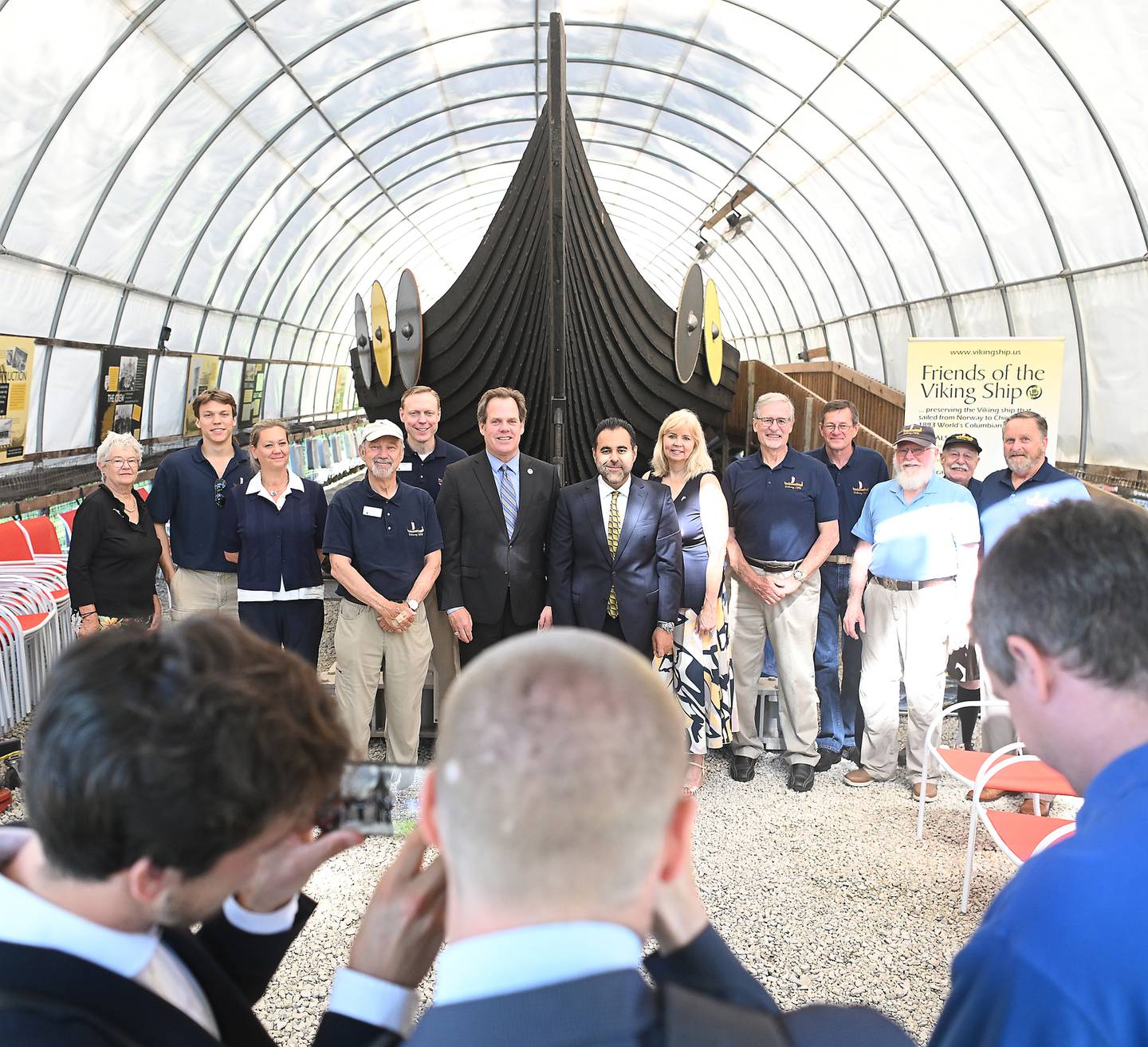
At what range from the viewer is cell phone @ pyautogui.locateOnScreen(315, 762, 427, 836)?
37.3 inches

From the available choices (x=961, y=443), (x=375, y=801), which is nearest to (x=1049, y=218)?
(x=961, y=443)

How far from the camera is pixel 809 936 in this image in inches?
119

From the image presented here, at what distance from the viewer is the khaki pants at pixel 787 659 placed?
4418 millimetres

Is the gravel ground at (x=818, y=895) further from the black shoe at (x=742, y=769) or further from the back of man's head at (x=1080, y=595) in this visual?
the back of man's head at (x=1080, y=595)

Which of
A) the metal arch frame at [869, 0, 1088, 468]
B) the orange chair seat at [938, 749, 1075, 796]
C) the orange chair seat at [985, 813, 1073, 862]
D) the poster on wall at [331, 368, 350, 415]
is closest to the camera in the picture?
the orange chair seat at [985, 813, 1073, 862]

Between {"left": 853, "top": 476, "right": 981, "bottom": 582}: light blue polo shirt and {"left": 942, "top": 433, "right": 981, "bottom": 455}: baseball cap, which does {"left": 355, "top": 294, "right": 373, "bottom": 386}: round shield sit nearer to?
{"left": 942, "top": 433, "right": 981, "bottom": 455}: baseball cap

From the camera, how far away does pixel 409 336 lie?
821 centimetres

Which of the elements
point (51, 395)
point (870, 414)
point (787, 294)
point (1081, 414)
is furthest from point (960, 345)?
point (787, 294)

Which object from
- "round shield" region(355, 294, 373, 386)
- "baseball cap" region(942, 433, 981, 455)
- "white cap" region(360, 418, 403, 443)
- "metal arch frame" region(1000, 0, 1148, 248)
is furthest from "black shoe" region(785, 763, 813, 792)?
"metal arch frame" region(1000, 0, 1148, 248)

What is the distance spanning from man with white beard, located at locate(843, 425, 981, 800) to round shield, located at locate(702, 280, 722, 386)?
12.6 ft

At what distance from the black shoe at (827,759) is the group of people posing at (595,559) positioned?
0.48 feet

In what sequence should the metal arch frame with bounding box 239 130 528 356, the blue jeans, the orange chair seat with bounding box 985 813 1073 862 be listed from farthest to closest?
the metal arch frame with bounding box 239 130 528 356
the blue jeans
the orange chair seat with bounding box 985 813 1073 862

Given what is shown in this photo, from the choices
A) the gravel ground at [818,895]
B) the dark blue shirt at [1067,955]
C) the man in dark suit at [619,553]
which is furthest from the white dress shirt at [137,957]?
the man in dark suit at [619,553]

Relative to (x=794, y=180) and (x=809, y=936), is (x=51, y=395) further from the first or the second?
(x=794, y=180)
